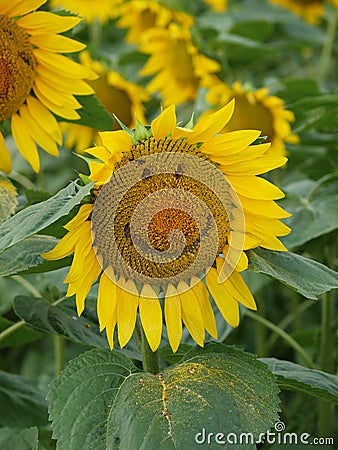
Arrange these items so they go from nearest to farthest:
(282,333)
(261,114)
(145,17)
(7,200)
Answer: (7,200) < (282,333) < (261,114) < (145,17)

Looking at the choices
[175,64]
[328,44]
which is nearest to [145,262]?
[175,64]

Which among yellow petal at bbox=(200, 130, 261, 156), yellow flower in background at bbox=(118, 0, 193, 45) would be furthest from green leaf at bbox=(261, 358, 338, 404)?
yellow flower in background at bbox=(118, 0, 193, 45)

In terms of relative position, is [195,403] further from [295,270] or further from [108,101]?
[108,101]

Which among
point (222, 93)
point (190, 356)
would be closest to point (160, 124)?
point (190, 356)

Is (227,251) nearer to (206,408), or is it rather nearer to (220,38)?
(206,408)

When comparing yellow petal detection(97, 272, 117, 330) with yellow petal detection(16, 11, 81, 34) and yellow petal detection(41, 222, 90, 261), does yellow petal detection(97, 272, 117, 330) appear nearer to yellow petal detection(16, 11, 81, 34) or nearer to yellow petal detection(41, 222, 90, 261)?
yellow petal detection(41, 222, 90, 261)

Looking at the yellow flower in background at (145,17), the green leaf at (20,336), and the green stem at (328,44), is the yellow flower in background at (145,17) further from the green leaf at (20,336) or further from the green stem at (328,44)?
the green leaf at (20,336)
